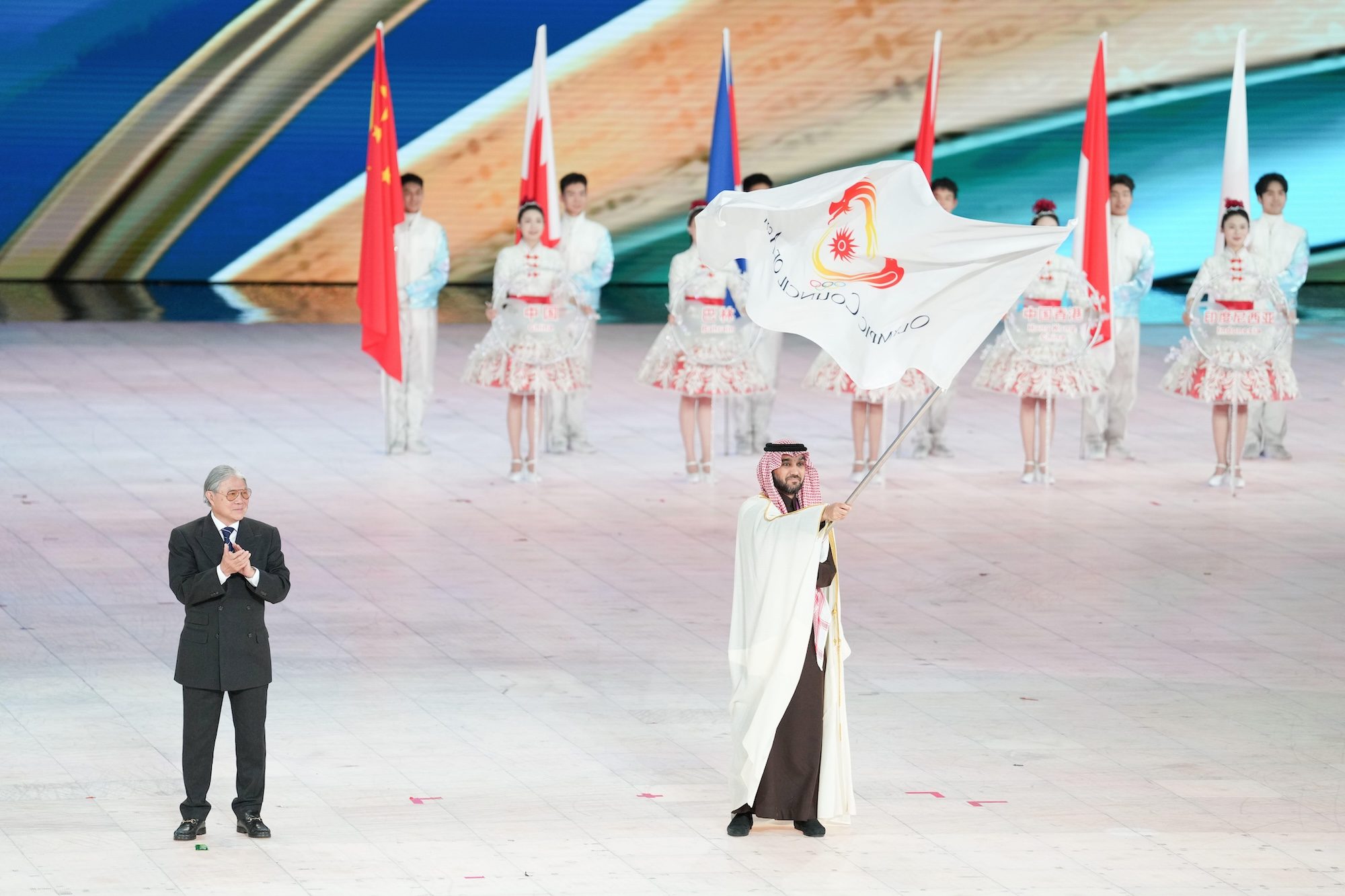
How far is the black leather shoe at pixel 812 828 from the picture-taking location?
6043 mm

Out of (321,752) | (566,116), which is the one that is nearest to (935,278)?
(321,752)

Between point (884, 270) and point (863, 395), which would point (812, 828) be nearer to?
point (884, 270)

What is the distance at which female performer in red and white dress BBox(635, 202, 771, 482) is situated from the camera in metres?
11.5

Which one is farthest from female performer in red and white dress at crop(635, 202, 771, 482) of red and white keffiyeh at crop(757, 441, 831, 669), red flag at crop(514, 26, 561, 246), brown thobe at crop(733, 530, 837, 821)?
brown thobe at crop(733, 530, 837, 821)

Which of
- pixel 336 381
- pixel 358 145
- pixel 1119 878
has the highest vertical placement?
pixel 358 145

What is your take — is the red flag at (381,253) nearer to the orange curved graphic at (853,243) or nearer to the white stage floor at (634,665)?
the white stage floor at (634,665)

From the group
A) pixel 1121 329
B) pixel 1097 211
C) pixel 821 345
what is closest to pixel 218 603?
pixel 821 345

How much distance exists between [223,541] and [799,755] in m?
1.67

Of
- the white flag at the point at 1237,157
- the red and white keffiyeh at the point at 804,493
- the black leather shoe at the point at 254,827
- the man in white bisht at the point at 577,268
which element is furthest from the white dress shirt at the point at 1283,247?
the black leather shoe at the point at 254,827

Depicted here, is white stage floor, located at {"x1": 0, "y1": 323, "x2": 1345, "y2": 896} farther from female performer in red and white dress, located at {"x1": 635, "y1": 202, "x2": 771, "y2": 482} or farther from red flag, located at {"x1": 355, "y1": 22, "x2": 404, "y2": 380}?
red flag, located at {"x1": 355, "y1": 22, "x2": 404, "y2": 380}

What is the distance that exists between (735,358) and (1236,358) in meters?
2.61

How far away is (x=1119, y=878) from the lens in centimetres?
568

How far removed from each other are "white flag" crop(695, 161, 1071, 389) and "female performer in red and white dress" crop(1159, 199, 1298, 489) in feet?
16.6

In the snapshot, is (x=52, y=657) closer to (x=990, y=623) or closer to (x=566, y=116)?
(x=990, y=623)
